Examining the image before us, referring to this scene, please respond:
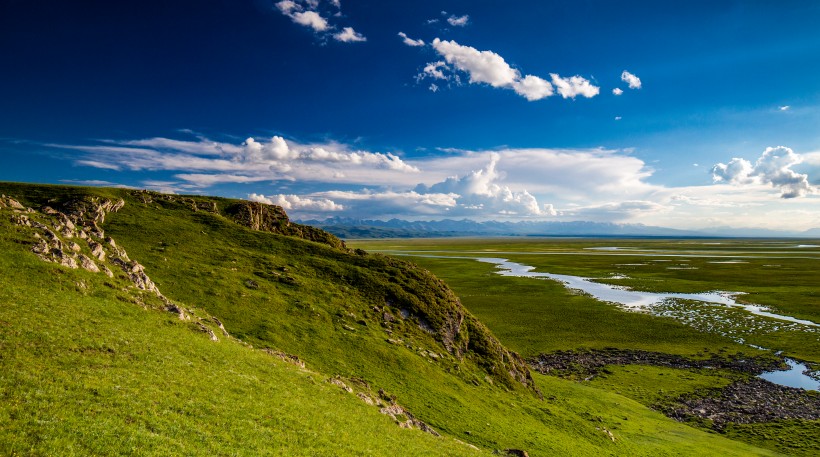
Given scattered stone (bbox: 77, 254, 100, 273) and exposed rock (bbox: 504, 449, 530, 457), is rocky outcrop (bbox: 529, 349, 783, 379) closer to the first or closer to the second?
exposed rock (bbox: 504, 449, 530, 457)

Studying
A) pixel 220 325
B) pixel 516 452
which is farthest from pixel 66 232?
pixel 516 452

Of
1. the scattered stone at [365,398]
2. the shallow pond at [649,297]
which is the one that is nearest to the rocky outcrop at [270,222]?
the scattered stone at [365,398]

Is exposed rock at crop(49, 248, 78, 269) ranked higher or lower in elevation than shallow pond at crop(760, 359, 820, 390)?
higher

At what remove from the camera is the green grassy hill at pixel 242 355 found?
60.7 ft

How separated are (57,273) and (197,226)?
31572 mm

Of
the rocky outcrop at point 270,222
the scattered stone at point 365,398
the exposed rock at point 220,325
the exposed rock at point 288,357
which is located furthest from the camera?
the rocky outcrop at point 270,222

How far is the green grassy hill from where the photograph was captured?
18.5m

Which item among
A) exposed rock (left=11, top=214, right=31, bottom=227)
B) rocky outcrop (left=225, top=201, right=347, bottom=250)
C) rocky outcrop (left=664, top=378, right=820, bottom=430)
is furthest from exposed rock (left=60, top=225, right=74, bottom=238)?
rocky outcrop (left=664, top=378, right=820, bottom=430)

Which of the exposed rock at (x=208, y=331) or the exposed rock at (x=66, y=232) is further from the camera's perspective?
the exposed rock at (x=66, y=232)

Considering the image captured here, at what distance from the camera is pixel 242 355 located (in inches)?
1202

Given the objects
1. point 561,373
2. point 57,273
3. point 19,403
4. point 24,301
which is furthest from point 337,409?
point 561,373

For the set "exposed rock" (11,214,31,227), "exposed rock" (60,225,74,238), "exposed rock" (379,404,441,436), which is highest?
"exposed rock" (11,214,31,227)

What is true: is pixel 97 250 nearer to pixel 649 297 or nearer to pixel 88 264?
pixel 88 264

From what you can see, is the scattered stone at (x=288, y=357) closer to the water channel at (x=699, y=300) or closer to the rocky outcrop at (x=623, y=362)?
the rocky outcrop at (x=623, y=362)
